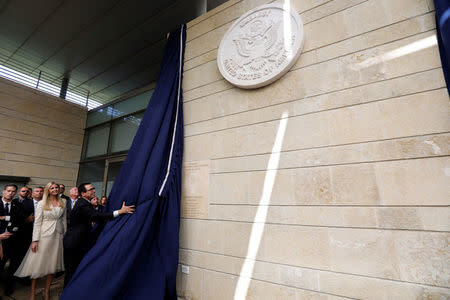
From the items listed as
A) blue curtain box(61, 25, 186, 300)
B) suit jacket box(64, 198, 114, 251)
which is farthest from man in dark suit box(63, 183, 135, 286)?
blue curtain box(61, 25, 186, 300)

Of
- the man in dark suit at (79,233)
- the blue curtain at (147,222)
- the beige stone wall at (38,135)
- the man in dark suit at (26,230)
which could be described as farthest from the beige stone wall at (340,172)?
the beige stone wall at (38,135)

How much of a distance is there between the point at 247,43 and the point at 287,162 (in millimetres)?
1190

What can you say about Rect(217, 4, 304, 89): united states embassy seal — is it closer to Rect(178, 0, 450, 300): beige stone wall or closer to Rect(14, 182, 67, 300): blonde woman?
Rect(178, 0, 450, 300): beige stone wall

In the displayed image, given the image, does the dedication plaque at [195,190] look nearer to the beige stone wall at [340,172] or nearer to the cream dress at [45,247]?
the beige stone wall at [340,172]

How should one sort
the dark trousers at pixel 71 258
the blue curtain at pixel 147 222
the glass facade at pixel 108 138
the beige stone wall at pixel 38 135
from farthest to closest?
the beige stone wall at pixel 38 135 < the glass facade at pixel 108 138 < the dark trousers at pixel 71 258 < the blue curtain at pixel 147 222

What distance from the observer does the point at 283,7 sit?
6.22 feet

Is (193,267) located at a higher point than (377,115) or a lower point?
lower

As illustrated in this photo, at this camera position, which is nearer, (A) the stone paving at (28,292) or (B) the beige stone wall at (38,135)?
(A) the stone paving at (28,292)

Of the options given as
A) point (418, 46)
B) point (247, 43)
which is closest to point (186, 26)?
point (247, 43)

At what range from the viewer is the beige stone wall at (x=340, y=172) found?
1230 mm

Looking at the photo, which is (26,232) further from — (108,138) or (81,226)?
(108,138)

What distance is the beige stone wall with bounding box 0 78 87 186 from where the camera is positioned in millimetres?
4547

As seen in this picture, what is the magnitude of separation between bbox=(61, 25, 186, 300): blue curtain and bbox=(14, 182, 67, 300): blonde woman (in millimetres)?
785

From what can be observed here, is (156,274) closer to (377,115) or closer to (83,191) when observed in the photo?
(83,191)
